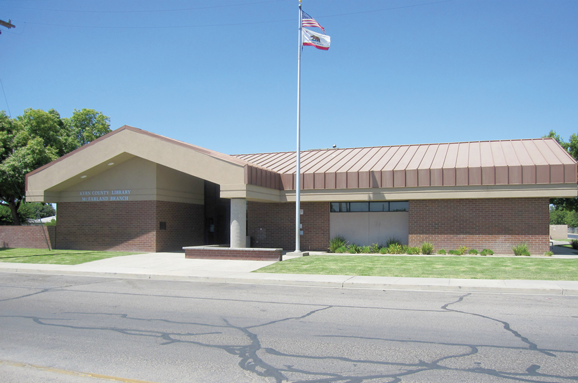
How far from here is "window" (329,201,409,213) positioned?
23391 mm

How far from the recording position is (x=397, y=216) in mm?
23438

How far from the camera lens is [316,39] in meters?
20.8

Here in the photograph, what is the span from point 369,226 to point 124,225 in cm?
1262

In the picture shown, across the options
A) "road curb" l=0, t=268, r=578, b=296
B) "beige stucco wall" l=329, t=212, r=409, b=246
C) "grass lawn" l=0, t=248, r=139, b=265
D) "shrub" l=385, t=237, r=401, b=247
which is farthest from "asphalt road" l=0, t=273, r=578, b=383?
"beige stucco wall" l=329, t=212, r=409, b=246

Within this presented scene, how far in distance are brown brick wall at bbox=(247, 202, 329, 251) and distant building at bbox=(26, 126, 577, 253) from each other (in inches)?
2.1

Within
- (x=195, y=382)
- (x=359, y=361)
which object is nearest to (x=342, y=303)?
(x=359, y=361)

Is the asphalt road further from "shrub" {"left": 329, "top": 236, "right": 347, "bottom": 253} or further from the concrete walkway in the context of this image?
"shrub" {"left": 329, "top": 236, "right": 347, "bottom": 253}

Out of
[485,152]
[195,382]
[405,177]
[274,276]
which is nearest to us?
[195,382]

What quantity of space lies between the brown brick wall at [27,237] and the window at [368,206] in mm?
15541

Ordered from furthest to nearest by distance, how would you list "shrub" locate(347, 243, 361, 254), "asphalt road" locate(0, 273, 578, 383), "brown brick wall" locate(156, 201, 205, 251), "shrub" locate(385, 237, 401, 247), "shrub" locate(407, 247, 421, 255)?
"brown brick wall" locate(156, 201, 205, 251)
"shrub" locate(385, 237, 401, 247)
"shrub" locate(347, 243, 361, 254)
"shrub" locate(407, 247, 421, 255)
"asphalt road" locate(0, 273, 578, 383)

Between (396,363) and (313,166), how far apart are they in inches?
764

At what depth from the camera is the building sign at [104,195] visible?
2473 centimetres

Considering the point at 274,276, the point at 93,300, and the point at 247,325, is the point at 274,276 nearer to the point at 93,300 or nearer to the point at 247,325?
the point at 93,300

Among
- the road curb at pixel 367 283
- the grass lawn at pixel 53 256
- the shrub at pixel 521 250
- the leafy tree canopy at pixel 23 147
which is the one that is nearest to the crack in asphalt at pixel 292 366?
the road curb at pixel 367 283
